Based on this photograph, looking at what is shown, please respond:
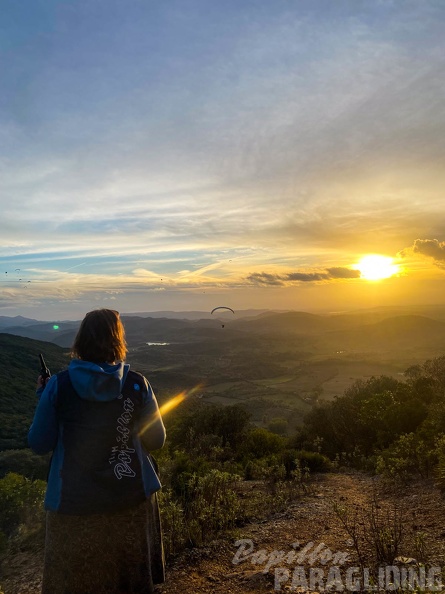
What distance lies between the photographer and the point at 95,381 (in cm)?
266

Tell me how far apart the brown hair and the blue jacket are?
0.14 meters

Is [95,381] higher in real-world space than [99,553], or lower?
higher

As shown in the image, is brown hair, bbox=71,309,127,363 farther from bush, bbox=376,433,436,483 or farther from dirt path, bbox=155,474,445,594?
bush, bbox=376,433,436,483

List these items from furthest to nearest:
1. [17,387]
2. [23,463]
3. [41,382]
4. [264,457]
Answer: [17,387]
[23,463]
[264,457]
[41,382]

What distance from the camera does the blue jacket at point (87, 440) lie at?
265 cm

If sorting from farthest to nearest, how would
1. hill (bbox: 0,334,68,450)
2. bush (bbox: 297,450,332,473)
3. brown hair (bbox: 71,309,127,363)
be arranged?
hill (bbox: 0,334,68,450), bush (bbox: 297,450,332,473), brown hair (bbox: 71,309,127,363)

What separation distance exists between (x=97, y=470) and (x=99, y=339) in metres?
0.92

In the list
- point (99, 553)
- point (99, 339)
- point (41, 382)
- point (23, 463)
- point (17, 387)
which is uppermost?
point (99, 339)

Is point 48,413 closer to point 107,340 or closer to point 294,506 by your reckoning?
point 107,340

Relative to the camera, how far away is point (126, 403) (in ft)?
9.15

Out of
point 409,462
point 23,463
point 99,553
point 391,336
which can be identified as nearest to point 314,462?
point 409,462

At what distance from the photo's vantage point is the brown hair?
2.88m

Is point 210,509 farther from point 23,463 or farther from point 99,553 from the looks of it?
point 23,463

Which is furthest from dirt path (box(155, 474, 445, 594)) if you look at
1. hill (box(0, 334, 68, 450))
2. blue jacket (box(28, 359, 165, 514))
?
hill (box(0, 334, 68, 450))
